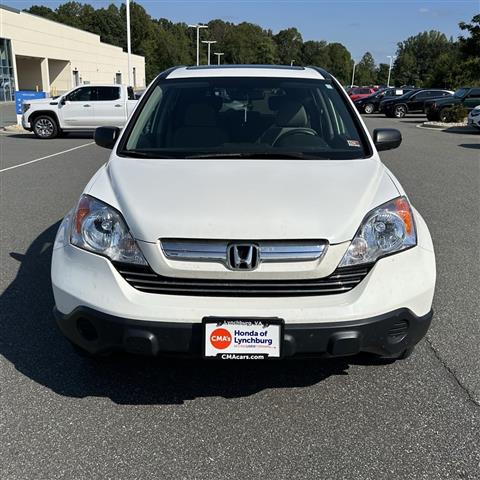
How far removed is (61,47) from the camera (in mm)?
52500

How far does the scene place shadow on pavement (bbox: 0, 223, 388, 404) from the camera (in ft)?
9.62

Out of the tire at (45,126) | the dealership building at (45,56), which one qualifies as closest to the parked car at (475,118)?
the tire at (45,126)

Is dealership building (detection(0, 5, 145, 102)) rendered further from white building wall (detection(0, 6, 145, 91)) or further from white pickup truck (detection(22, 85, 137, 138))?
white pickup truck (detection(22, 85, 137, 138))

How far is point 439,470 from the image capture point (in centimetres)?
237

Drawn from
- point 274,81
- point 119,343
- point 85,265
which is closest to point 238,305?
point 119,343

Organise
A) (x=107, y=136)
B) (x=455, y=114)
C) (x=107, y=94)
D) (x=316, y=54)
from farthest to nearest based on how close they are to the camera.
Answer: (x=316, y=54), (x=455, y=114), (x=107, y=94), (x=107, y=136)

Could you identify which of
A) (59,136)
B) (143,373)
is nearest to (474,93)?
(59,136)

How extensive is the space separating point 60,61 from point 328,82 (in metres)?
56.8

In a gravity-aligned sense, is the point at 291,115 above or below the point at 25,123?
above

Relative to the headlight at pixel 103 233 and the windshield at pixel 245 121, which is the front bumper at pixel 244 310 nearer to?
the headlight at pixel 103 233

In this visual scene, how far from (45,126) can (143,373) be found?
15.3 m

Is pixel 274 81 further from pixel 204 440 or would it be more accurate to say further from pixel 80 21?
pixel 80 21

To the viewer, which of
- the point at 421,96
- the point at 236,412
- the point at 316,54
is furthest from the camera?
the point at 316,54

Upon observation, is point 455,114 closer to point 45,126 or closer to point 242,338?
point 45,126
